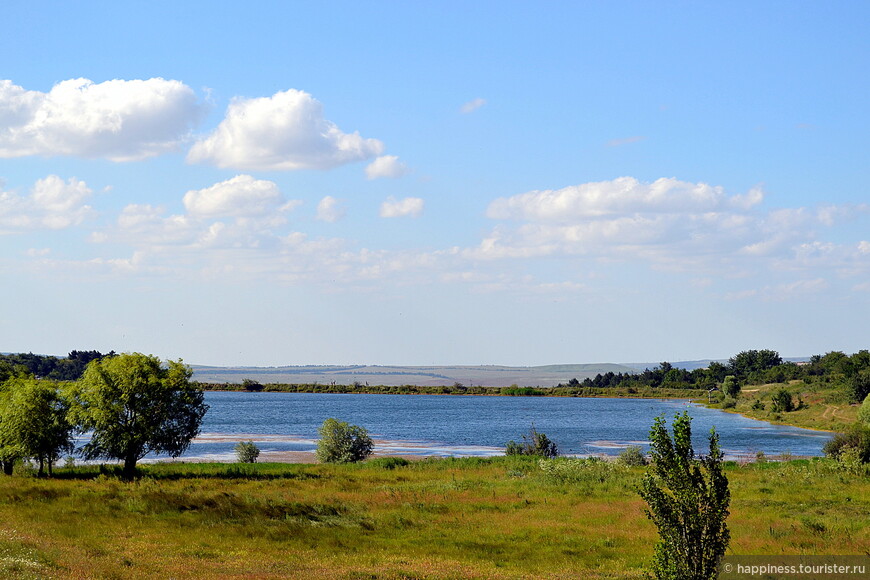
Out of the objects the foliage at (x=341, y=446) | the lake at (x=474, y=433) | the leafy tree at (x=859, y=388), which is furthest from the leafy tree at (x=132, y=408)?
the leafy tree at (x=859, y=388)

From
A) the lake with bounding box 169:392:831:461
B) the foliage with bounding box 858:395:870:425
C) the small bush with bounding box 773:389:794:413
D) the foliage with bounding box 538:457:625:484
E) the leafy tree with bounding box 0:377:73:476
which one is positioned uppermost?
the leafy tree with bounding box 0:377:73:476

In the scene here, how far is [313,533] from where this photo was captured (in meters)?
37.4

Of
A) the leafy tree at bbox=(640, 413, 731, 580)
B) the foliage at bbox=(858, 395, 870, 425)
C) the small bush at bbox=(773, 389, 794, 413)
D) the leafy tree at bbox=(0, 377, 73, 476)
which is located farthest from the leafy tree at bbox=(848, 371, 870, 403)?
the leafy tree at bbox=(640, 413, 731, 580)

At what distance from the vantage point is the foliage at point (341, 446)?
82750 millimetres

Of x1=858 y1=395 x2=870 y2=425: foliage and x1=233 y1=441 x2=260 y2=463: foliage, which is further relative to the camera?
x1=858 y1=395 x2=870 y2=425: foliage

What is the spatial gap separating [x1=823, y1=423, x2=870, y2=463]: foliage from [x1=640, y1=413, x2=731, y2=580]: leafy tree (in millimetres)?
62338

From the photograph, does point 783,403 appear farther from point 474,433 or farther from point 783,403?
point 474,433

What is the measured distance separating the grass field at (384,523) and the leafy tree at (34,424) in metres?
2.95

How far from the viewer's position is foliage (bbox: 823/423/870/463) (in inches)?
2968

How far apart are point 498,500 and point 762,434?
95657 millimetres

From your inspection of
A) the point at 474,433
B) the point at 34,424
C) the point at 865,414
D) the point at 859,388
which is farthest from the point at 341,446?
the point at 859,388

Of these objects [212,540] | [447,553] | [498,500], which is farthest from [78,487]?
[447,553]

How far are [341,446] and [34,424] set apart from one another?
1209 inches

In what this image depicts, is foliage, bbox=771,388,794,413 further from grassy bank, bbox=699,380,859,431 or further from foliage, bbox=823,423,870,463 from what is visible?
foliage, bbox=823,423,870,463
